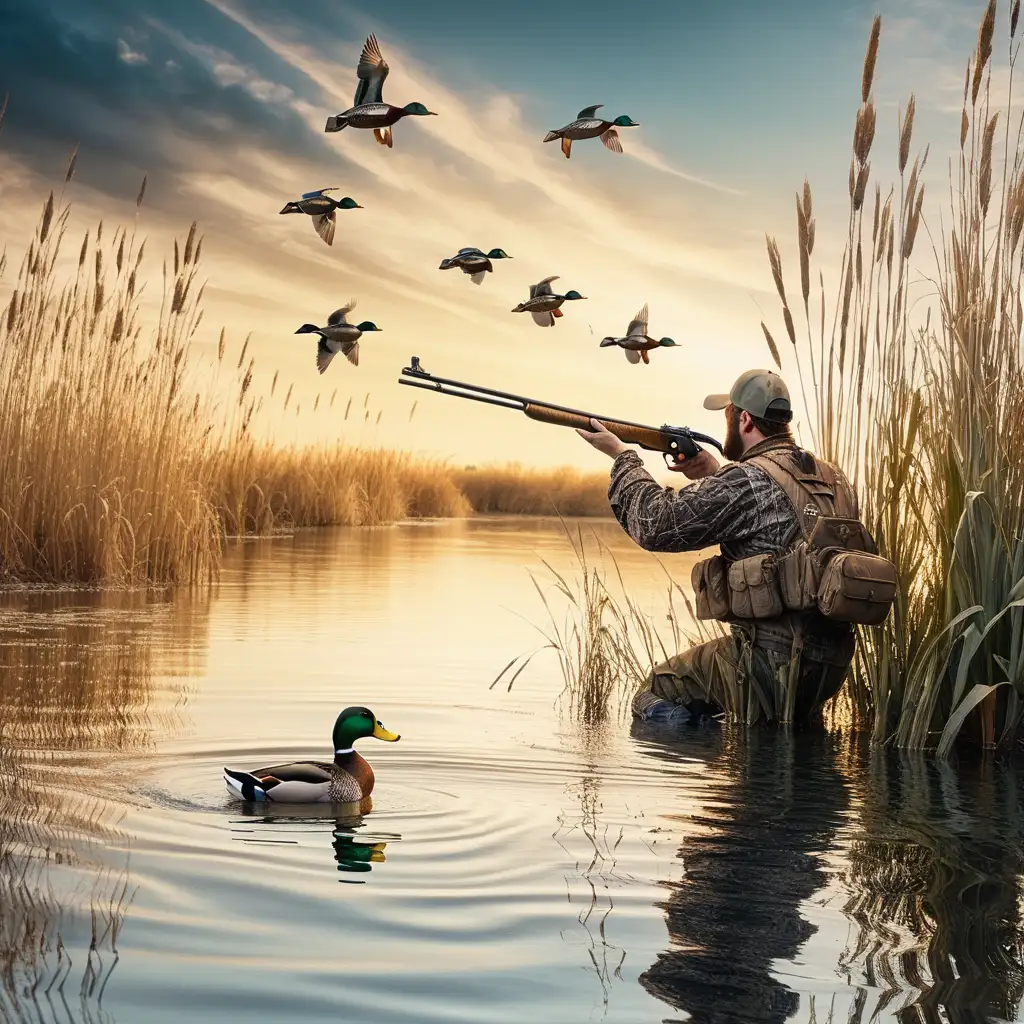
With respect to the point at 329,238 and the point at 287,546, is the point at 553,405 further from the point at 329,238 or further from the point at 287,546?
the point at 287,546

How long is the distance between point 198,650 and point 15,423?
3916mm

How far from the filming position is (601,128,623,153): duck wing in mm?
7043

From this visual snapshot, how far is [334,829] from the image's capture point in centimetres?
483

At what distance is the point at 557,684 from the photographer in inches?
346

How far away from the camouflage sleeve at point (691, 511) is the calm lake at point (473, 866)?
962 millimetres

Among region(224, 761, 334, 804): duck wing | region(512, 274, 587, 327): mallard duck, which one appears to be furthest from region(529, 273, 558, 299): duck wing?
region(224, 761, 334, 804): duck wing

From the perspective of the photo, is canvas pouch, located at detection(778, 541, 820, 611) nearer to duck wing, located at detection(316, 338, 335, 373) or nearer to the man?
the man

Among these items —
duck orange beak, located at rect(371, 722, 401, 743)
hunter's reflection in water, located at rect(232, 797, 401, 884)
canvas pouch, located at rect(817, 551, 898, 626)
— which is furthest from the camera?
canvas pouch, located at rect(817, 551, 898, 626)

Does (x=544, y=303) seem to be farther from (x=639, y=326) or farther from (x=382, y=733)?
(x=382, y=733)

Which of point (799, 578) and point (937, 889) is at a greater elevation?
point (799, 578)

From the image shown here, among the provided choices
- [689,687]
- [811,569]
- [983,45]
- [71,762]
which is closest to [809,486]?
[811,569]

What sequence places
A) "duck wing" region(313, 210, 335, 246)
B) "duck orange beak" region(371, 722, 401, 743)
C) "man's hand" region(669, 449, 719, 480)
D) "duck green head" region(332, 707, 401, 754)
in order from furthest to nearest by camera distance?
1. "man's hand" region(669, 449, 719, 480)
2. "duck wing" region(313, 210, 335, 246)
3. "duck orange beak" region(371, 722, 401, 743)
4. "duck green head" region(332, 707, 401, 754)

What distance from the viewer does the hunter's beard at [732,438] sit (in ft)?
23.8

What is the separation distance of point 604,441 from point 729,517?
74 cm
